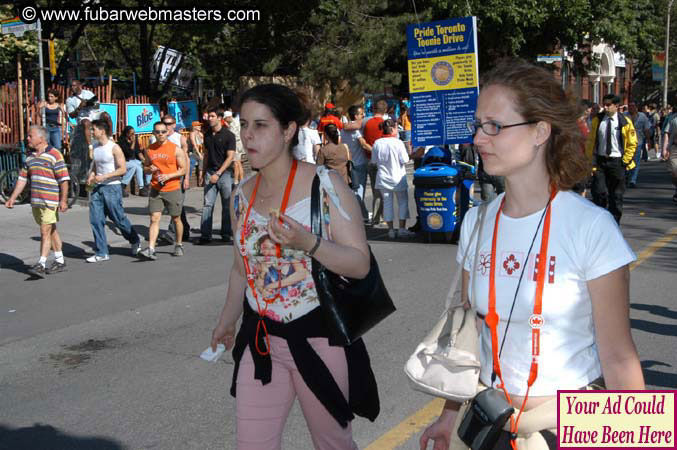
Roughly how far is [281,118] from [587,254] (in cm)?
139

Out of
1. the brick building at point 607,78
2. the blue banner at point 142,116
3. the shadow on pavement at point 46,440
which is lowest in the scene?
the shadow on pavement at point 46,440

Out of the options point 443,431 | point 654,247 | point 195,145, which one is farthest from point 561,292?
point 195,145

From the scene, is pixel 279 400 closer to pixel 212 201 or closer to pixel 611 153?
pixel 212 201

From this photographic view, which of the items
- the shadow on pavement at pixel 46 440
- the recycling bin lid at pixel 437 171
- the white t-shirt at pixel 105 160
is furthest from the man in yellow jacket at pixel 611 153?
the shadow on pavement at pixel 46 440

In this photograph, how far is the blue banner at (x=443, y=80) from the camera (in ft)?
39.3

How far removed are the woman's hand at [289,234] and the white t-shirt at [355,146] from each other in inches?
431

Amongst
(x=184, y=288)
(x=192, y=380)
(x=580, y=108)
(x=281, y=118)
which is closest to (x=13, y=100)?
(x=184, y=288)

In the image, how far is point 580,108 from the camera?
2424mm

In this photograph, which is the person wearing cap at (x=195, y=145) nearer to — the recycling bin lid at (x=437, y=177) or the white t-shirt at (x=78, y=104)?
the white t-shirt at (x=78, y=104)

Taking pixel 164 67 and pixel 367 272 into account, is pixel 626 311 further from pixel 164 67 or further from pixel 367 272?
pixel 164 67

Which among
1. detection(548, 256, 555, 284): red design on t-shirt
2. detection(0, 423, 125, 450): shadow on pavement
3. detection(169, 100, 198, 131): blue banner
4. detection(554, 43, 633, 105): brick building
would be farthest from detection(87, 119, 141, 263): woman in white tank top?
detection(554, 43, 633, 105): brick building

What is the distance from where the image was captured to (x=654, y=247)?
10695 mm

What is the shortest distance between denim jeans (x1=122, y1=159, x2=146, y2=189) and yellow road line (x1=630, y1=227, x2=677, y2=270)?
10234 millimetres

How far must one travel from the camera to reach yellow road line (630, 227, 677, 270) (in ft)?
32.2
